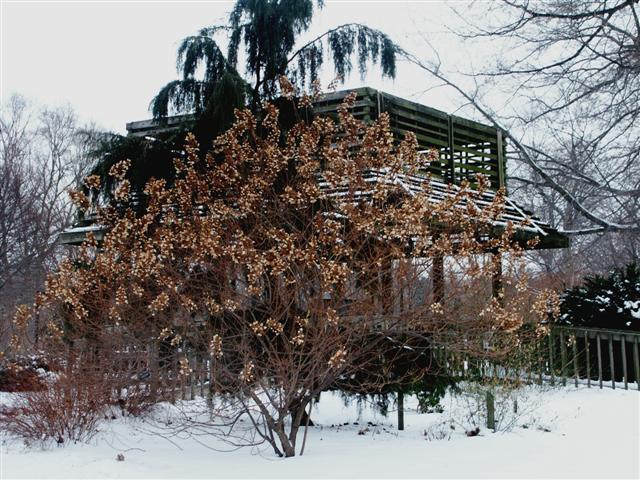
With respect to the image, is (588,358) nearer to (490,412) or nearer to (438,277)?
(490,412)

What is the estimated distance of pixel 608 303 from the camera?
10.8 m

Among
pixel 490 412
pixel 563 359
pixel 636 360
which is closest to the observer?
pixel 490 412

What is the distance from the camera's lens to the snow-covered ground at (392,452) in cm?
576

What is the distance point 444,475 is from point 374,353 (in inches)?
60.8

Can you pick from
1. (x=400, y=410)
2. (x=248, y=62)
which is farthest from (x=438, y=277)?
(x=248, y=62)

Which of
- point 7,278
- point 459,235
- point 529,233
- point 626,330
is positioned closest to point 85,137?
point 459,235

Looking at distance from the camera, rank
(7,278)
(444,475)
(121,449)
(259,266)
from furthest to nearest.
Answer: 1. (7,278)
2. (121,449)
3. (259,266)
4. (444,475)

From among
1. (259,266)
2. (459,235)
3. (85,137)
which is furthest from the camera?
(85,137)

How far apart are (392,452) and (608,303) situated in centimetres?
574

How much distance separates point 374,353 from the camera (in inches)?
271

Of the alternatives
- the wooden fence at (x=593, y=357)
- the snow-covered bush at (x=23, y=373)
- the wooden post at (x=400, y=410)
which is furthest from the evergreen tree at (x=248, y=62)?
the wooden fence at (x=593, y=357)

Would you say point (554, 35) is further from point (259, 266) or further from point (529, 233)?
point (259, 266)

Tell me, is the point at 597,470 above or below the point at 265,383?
below

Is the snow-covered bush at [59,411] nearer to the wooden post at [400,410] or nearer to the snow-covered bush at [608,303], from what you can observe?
the wooden post at [400,410]
